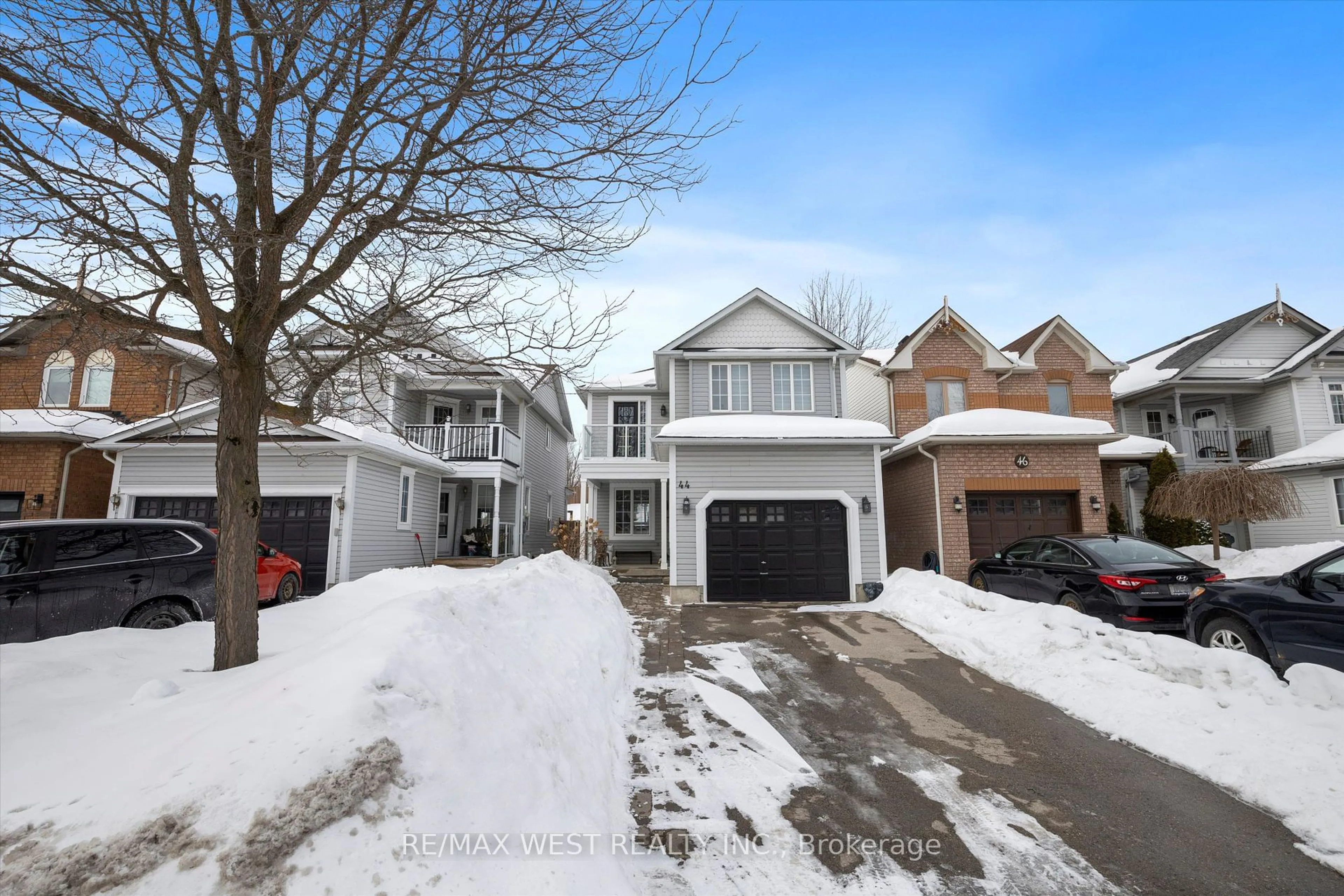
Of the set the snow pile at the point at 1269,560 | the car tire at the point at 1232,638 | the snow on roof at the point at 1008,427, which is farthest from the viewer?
the snow on roof at the point at 1008,427

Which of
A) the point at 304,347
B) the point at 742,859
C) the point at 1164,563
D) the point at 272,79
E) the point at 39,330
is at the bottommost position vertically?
the point at 742,859

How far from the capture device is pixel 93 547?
23.1 ft

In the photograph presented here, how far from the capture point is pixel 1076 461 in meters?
14.3

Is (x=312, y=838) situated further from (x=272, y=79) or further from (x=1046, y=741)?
(x=1046, y=741)

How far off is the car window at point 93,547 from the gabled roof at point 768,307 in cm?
1265

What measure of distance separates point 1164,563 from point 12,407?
85.6ft

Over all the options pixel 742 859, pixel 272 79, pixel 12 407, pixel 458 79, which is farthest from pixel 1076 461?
pixel 12 407

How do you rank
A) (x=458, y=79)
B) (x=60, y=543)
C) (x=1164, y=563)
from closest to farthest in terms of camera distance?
1. (x=458, y=79)
2. (x=60, y=543)
3. (x=1164, y=563)

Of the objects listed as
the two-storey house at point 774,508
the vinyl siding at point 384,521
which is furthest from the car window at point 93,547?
the two-storey house at point 774,508

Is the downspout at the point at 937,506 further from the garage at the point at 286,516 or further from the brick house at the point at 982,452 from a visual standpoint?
the garage at the point at 286,516

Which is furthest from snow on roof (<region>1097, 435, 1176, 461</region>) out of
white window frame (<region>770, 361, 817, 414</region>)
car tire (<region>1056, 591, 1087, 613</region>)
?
car tire (<region>1056, 591, 1087, 613</region>)

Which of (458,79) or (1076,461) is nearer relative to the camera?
(458,79)

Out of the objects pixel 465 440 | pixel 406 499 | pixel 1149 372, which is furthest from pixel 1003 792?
pixel 1149 372

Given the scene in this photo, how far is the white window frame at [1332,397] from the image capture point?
19188 mm
